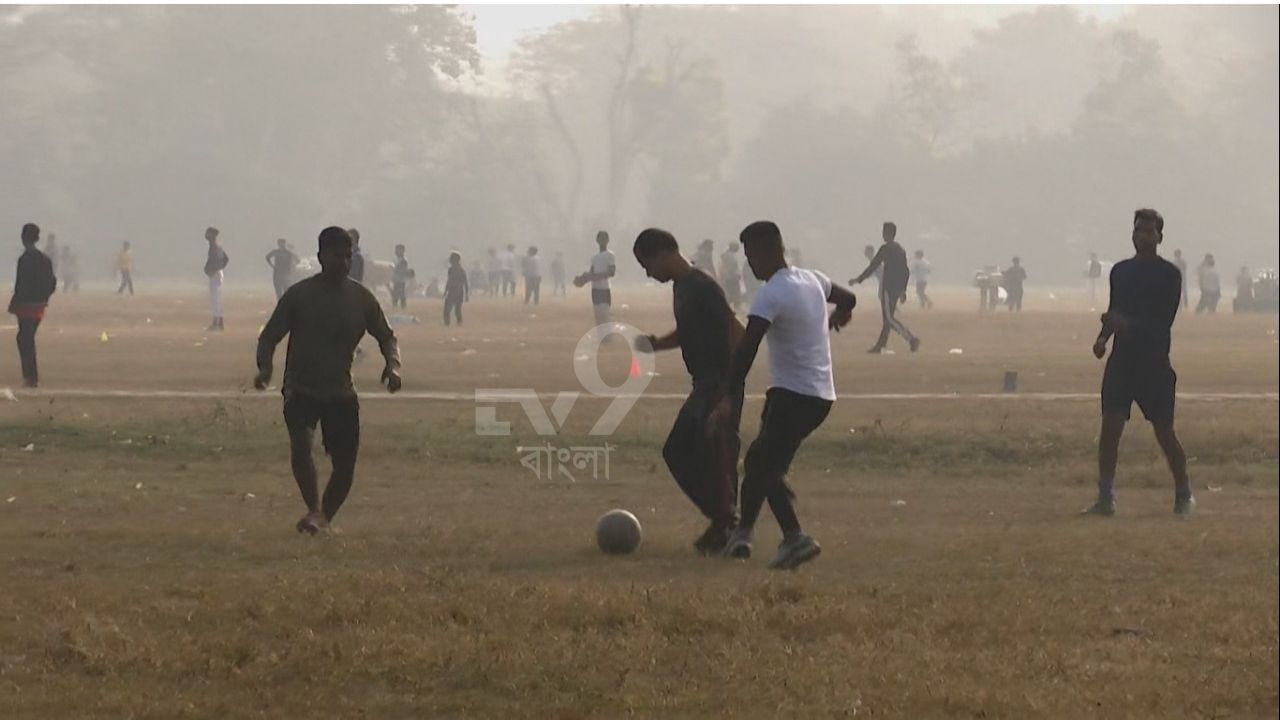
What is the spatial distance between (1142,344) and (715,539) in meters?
3.39

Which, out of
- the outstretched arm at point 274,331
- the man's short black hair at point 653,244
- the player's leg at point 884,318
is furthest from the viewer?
the player's leg at point 884,318

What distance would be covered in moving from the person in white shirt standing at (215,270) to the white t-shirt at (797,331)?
2219cm

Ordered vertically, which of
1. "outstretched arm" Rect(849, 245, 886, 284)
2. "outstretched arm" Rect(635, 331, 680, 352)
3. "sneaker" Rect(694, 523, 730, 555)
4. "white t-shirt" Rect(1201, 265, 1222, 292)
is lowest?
"sneaker" Rect(694, 523, 730, 555)

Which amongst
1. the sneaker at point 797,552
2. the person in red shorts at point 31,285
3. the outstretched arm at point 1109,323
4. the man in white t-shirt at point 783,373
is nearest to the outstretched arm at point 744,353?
the man in white t-shirt at point 783,373

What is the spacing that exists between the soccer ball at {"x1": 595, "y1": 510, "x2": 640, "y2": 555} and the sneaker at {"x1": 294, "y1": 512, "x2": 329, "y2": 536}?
155 cm

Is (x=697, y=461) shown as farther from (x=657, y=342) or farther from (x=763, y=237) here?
(x=763, y=237)

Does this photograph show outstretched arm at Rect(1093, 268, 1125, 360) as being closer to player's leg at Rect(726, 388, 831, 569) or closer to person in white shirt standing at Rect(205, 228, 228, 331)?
player's leg at Rect(726, 388, 831, 569)

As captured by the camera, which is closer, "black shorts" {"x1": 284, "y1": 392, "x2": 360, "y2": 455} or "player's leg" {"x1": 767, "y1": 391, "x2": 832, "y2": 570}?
"player's leg" {"x1": 767, "y1": 391, "x2": 832, "y2": 570}

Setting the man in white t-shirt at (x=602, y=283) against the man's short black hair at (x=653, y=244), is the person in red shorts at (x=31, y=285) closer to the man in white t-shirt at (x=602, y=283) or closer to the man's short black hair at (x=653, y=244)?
the man in white t-shirt at (x=602, y=283)

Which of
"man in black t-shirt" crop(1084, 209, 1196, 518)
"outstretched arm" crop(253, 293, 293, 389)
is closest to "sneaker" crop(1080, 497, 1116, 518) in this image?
"man in black t-shirt" crop(1084, 209, 1196, 518)

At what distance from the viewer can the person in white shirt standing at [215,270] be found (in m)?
32.9

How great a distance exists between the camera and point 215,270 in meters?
33.2

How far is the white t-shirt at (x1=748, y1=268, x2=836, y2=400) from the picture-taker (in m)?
10.5

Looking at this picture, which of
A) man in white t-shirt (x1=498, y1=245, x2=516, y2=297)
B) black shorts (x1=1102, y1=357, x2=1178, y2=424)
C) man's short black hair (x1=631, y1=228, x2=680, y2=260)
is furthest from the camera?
man in white t-shirt (x1=498, y1=245, x2=516, y2=297)
